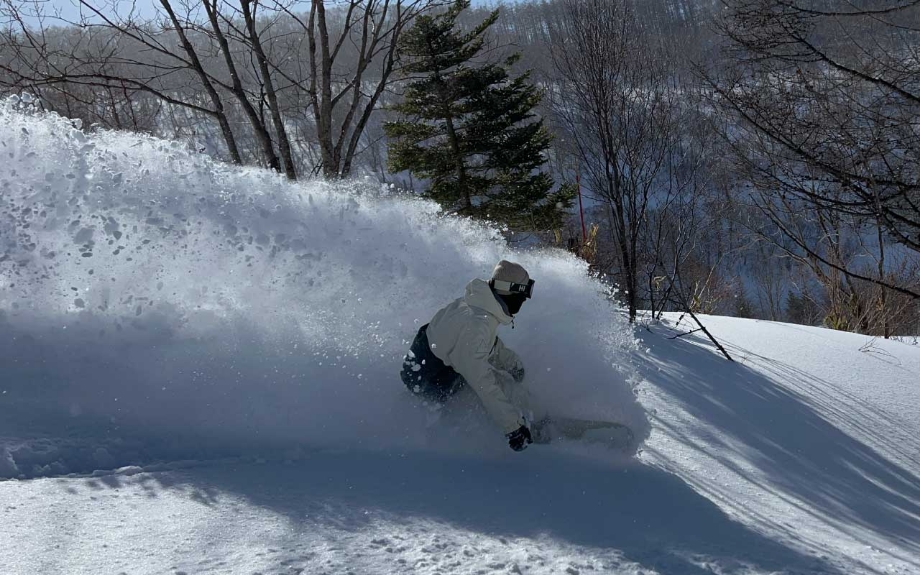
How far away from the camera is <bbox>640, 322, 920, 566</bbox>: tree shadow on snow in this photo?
3674 millimetres

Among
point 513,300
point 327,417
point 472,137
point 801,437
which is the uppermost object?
point 472,137

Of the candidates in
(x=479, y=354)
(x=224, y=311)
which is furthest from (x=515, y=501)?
(x=224, y=311)

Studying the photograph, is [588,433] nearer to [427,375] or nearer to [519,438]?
[519,438]

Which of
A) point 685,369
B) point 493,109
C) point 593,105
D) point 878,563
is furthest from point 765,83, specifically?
point 493,109

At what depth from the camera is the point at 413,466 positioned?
339 cm

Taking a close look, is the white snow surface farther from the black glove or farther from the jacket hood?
the jacket hood

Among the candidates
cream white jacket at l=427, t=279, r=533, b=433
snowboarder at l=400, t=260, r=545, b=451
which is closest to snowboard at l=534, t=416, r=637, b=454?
snowboarder at l=400, t=260, r=545, b=451

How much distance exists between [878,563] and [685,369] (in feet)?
11.3

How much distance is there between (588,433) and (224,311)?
8.06ft

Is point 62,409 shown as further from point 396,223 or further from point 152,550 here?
point 396,223


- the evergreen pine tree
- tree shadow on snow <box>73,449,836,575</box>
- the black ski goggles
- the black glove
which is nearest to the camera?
tree shadow on snow <box>73,449,836,575</box>

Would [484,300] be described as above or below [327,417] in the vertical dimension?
above

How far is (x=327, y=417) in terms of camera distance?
3811 mm

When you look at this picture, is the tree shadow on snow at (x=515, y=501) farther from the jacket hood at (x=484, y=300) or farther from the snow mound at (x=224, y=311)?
the jacket hood at (x=484, y=300)
